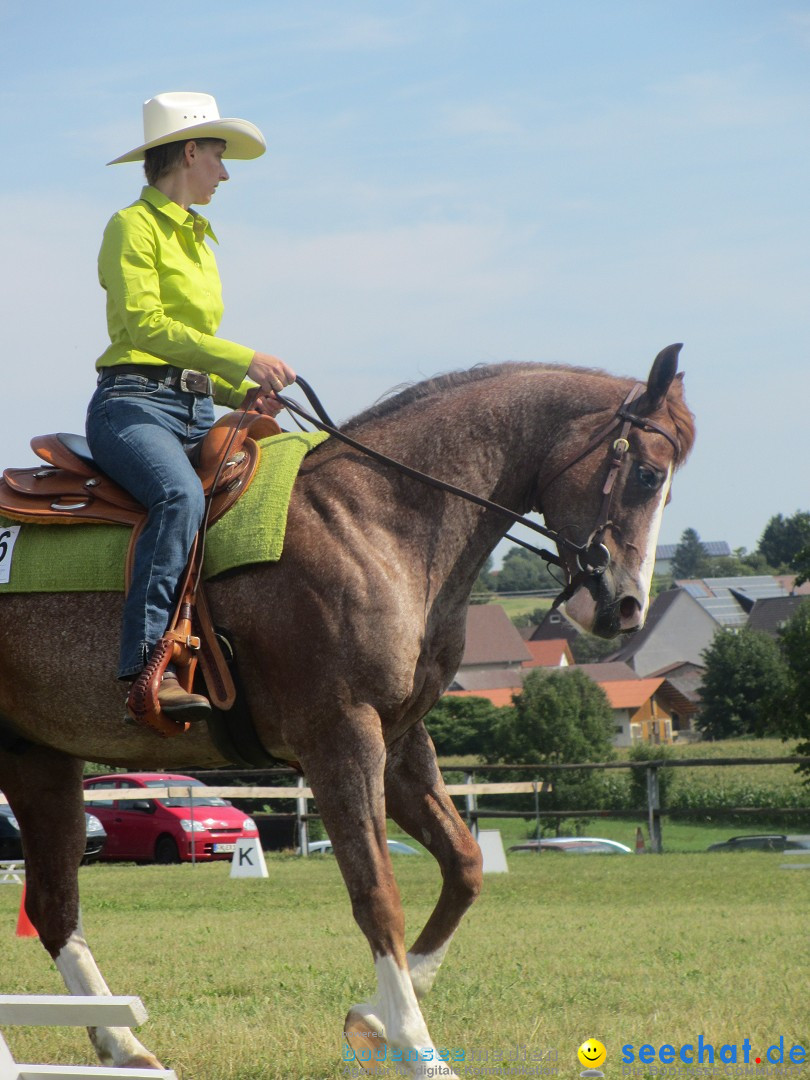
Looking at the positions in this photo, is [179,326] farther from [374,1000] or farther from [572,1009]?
[572,1009]

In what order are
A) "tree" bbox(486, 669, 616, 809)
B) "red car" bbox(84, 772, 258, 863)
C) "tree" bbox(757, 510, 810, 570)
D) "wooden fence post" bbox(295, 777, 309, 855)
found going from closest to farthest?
"wooden fence post" bbox(295, 777, 309, 855) < "red car" bbox(84, 772, 258, 863) < "tree" bbox(486, 669, 616, 809) < "tree" bbox(757, 510, 810, 570)

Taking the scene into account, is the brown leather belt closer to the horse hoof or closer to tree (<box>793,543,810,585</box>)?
the horse hoof

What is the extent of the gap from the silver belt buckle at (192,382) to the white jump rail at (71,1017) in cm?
228

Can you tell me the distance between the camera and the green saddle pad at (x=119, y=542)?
4.52m

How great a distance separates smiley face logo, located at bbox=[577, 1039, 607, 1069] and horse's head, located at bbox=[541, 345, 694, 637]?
148 cm

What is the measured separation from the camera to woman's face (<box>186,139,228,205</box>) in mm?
5031

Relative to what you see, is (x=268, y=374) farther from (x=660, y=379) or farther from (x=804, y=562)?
(x=804, y=562)

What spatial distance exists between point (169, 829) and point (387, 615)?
63.7 feet

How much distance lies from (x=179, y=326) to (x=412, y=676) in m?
1.55

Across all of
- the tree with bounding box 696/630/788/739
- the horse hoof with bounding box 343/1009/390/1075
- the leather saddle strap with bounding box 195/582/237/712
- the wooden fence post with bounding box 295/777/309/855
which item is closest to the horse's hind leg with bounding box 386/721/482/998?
the horse hoof with bounding box 343/1009/390/1075

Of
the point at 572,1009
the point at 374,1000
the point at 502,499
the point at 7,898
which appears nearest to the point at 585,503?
the point at 502,499

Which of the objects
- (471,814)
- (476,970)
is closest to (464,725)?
(471,814)

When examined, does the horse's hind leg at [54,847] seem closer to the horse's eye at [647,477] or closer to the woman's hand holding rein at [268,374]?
the woman's hand holding rein at [268,374]

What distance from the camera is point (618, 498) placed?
4625mm
